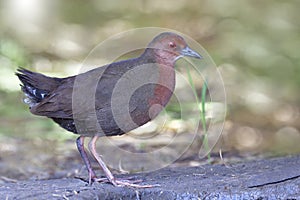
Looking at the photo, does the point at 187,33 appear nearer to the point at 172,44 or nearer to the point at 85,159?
the point at 172,44

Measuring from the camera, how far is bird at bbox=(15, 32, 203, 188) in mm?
4922

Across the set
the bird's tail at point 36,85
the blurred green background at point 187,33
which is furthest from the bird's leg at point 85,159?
the blurred green background at point 187,33

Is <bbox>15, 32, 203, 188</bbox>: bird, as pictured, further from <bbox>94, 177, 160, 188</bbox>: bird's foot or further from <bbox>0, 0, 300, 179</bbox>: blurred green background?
<bbox>0, 0, 300, 179</bbox>: blurred green background

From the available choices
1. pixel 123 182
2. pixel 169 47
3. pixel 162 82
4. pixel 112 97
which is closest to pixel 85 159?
pixel 123 182

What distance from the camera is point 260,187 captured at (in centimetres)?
471

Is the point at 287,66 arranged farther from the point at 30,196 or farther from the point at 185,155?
the point at 30,196

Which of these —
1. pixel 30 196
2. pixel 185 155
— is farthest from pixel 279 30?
pixel 30 196

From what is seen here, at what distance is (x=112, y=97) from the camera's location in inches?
195

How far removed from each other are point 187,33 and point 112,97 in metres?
5.85

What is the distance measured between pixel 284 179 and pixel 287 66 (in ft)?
16.0

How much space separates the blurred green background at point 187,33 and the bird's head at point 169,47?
1.63 metres

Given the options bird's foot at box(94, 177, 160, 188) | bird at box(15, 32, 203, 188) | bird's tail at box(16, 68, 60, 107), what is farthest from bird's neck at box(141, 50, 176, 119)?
bird's tail at box(16, 68, 60, 107)

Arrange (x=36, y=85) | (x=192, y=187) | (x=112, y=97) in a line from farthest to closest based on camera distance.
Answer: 1. (x=36, y=85)
2. (x=112, y=97)
3. (x=192, y=187)

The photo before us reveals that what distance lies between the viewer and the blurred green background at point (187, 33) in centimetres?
736
